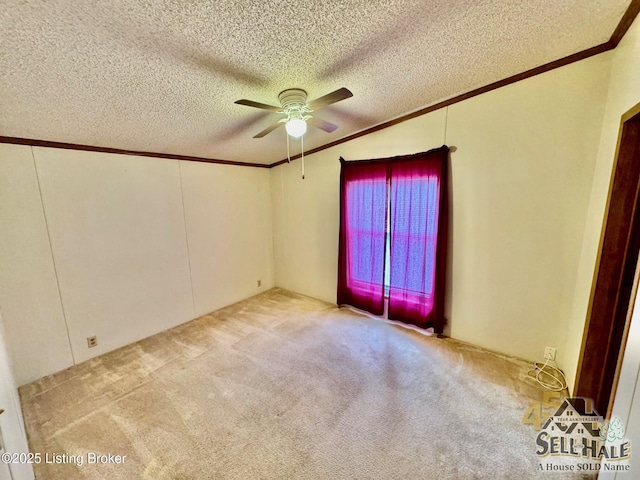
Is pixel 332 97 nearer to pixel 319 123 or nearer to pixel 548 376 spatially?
pixel 319 123

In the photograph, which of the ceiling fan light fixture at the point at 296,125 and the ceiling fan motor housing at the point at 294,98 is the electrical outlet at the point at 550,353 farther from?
the ceiling fan motor housing at the point at 294,98

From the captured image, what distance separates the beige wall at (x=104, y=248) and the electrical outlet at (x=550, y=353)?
3.78 m

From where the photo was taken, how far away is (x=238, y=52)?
58.8 inches

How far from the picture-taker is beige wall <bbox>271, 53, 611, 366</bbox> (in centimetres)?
199

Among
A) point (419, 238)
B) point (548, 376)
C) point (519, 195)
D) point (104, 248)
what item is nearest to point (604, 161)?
point (519, 195)

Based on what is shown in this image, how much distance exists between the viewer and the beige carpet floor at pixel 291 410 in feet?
4.92

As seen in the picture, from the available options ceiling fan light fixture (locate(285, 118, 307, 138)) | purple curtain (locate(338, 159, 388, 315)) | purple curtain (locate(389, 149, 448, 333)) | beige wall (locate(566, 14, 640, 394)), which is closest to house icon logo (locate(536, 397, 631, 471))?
beige wall (locate(566, 14, 640, 394))

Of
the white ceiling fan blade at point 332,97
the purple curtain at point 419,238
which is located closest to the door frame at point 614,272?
the purple curtain at point 419,238

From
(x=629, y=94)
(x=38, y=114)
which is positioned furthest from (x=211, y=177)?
(x=629, y=94)

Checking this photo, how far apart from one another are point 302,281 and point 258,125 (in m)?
2.49

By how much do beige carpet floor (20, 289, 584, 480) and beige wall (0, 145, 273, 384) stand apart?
34 centimetres

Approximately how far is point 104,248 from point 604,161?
435 cm

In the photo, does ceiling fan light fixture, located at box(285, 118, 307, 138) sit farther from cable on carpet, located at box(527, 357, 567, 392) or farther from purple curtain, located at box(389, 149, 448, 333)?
cable on carpet, located at box(527, 357, 567, 392)

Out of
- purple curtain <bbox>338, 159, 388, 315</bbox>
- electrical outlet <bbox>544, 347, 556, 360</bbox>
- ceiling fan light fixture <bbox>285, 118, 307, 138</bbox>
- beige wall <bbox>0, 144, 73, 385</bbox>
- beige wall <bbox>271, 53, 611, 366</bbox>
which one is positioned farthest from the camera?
purple curtain <bbox>338, 159, 388, 315</bbox>
